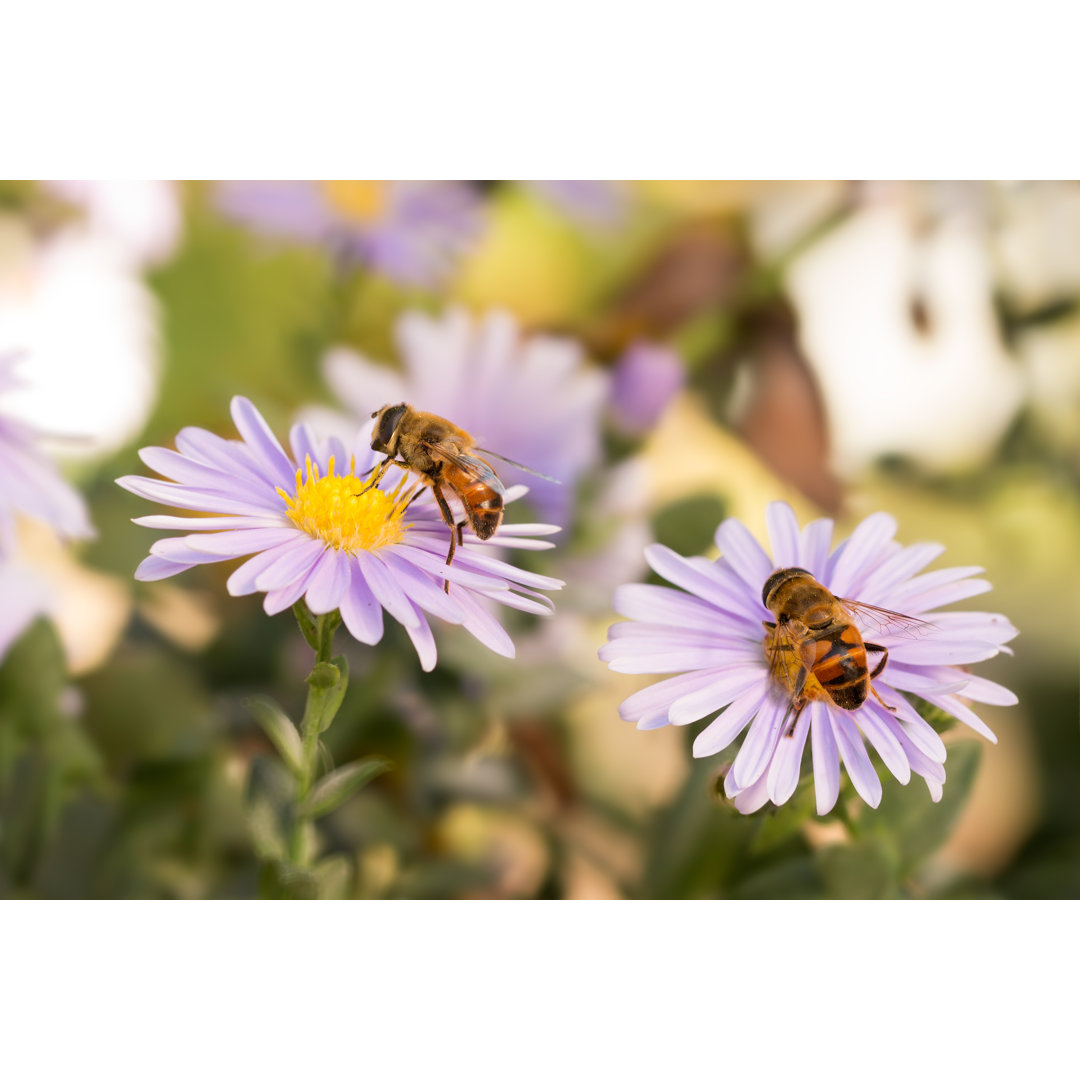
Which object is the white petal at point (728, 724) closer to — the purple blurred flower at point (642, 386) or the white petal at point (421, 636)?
the white petal at point (421, 636)

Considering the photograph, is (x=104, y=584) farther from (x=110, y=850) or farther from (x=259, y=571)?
(x=259, y=571)

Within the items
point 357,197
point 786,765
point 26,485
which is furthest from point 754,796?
point 357,197

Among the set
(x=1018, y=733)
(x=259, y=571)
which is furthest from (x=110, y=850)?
(x=1018, y=733)

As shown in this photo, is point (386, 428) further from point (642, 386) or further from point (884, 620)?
point (642, 386)

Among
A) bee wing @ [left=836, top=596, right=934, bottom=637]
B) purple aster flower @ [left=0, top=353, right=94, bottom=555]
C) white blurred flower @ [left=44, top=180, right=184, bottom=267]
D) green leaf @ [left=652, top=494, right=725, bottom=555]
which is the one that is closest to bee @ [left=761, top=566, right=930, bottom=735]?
bee wing @ [left=836, top=596, right=934, bottom=637]

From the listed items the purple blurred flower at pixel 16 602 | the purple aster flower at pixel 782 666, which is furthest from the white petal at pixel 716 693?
the purple blurred flower at pixel 16 602
